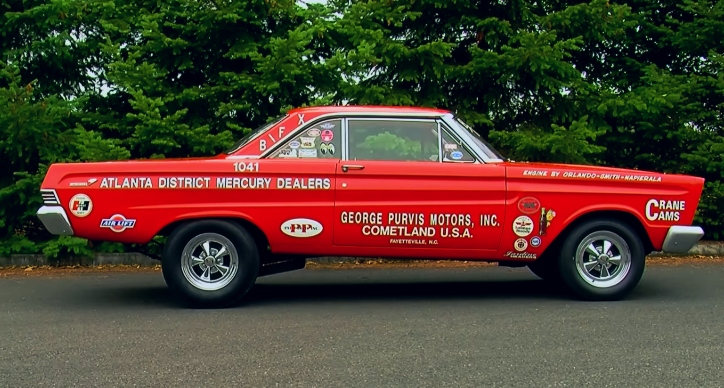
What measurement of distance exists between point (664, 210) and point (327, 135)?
10.5 ft

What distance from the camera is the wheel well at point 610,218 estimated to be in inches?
279

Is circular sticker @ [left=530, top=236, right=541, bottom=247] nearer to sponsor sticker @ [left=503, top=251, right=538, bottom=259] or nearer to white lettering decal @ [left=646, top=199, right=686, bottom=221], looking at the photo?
sponsor sticker @ [left=503, top=251, right=538, bottom=259]

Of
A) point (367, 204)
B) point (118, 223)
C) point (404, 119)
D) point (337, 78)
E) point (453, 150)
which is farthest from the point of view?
point (337, 78)

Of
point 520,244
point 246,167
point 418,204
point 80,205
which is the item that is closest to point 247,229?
point 246,167

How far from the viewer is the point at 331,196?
6.78 m

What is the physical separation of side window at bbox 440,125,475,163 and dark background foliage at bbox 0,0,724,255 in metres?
3.42

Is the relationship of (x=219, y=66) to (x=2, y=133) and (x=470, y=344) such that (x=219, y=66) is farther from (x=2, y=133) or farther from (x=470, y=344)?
(x=470, y=344)

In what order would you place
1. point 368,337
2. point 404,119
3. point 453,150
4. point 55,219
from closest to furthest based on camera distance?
point 368,337, point 55,219, point 453,150, point 404,119

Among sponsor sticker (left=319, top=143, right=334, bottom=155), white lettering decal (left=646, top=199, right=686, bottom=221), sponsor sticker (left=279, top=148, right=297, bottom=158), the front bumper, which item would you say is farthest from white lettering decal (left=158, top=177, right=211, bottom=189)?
the front bumper

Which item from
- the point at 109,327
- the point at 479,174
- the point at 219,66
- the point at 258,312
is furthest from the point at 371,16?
the point at 109,327

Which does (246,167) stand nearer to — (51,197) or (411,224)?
(411,224)

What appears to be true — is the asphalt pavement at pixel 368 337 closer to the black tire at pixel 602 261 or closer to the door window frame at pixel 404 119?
the black tire at pixel 602 261

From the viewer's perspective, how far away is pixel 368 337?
5.57 metres

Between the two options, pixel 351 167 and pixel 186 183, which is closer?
pixel 186 183
